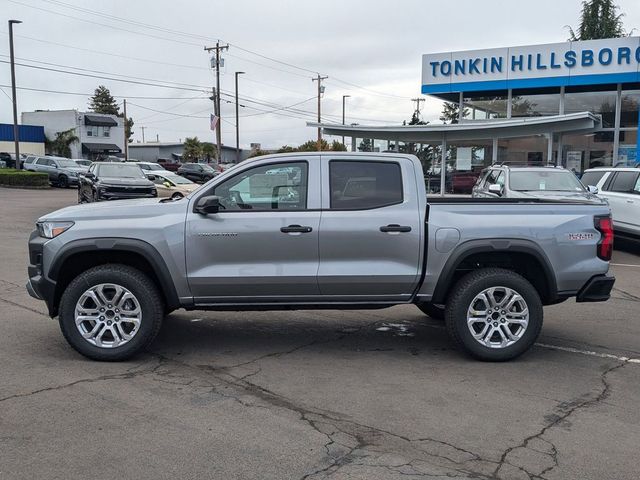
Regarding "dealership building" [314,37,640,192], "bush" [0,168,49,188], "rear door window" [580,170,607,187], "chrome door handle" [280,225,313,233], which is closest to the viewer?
"chrome door handle" [280,225,313,233]

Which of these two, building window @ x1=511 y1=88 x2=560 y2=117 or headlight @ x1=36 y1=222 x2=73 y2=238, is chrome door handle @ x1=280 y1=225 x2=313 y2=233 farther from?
building window @ x1=511 y1=88 x2=560 y2=117

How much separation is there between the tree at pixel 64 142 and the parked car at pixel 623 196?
2408 inches

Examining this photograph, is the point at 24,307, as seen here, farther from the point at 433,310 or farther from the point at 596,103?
the point at 596,103

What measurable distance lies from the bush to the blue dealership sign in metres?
21.0

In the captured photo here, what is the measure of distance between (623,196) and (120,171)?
1480cm

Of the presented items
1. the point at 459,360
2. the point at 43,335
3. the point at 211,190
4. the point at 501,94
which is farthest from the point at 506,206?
the point at 501,94

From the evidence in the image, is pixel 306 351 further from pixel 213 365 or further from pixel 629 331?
pixel 629 331

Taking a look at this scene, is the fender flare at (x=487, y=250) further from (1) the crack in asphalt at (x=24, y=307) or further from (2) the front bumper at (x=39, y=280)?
(1) the crack in asphalt at (x=24, y=307)

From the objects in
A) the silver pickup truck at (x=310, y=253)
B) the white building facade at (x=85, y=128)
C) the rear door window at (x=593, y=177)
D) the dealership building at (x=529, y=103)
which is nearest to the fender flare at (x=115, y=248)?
the silver pickup truck at (x=310, y=253)

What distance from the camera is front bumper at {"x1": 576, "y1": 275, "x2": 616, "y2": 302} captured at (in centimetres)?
593

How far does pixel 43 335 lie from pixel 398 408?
3.91 metres

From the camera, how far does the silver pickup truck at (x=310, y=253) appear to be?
18.8ft

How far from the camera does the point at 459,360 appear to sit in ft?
19.7

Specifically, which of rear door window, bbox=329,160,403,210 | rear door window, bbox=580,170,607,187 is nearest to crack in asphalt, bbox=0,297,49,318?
rear door window, bbox=329,160,403,210
